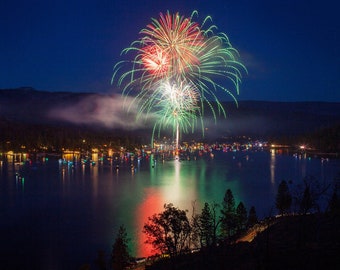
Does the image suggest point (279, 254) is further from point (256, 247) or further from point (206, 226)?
point (206, 226)

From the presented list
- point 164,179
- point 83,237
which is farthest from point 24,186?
point 83,237

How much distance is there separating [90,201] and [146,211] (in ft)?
13.4

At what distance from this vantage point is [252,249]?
7.59m

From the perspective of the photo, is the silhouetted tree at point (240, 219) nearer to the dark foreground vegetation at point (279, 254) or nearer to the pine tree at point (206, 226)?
the pine tree at point (206, 226)

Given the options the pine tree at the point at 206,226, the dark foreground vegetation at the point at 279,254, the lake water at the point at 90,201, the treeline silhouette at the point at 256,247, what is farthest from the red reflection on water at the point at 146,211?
the dark foreground vegetation at the point at 279,254

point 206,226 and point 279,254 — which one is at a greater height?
point 279,254

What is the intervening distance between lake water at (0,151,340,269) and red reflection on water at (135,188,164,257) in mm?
32

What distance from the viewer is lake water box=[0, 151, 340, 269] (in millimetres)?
12531

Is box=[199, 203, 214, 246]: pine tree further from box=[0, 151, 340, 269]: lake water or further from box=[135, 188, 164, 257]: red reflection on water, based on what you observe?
box=[0, 151, 340, 269]: lake water

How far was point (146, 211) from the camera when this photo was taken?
1783 centimetres

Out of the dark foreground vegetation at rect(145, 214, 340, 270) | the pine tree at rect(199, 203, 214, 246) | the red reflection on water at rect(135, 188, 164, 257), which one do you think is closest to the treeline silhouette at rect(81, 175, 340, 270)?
the dark foreground vegetation at rect(145, 214, 340, 270)

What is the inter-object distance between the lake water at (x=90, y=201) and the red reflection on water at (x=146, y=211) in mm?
32

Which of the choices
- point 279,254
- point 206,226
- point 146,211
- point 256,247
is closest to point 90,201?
point 146,211

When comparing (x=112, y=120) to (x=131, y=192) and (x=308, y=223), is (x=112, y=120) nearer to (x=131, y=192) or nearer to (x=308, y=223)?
(x=131, y=192)
